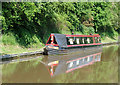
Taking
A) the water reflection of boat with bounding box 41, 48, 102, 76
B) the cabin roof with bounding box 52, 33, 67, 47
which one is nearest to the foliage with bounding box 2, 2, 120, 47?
the cabin roof with bounding box 52, 33, 67, 47

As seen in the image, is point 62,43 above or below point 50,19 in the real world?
below

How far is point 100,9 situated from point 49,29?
13984 millimetres

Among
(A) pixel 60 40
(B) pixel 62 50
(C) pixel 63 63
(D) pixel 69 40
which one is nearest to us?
(C) pixel 63 63

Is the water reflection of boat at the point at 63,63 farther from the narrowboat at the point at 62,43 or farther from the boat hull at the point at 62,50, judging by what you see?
the narrowboat at the point at 62,43

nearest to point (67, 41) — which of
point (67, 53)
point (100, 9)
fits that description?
point (67, 53)

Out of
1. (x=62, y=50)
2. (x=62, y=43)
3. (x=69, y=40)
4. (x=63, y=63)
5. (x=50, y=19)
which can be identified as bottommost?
(x=63, y=63)

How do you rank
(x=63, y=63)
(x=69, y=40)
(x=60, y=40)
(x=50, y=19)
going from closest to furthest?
(x=63, y=63)
(x=60, y=40)
(x=69, y=40)
(x=50, y=19)

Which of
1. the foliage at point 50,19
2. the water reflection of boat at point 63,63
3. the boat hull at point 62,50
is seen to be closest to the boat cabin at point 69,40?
the boat hull at point 62,50

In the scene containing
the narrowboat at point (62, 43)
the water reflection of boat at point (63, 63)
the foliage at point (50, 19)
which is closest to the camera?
the water reflection of boat at point (63, 63)

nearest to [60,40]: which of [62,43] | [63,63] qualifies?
[62,43]

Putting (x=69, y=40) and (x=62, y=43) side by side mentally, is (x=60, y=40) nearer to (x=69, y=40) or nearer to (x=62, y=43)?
(x=62, y=43)

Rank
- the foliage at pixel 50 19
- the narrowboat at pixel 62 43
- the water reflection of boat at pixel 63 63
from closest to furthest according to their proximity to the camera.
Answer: the water reflection of boat at pixel 63 63
the foliage at pixel 50 19
the narrowboat at pixel 62 43

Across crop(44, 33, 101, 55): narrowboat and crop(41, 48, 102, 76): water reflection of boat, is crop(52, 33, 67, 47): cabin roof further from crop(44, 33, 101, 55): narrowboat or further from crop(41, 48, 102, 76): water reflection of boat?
crop(41, 48, 102, 76): water reflection of boat

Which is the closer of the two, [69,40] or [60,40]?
[60,40]
